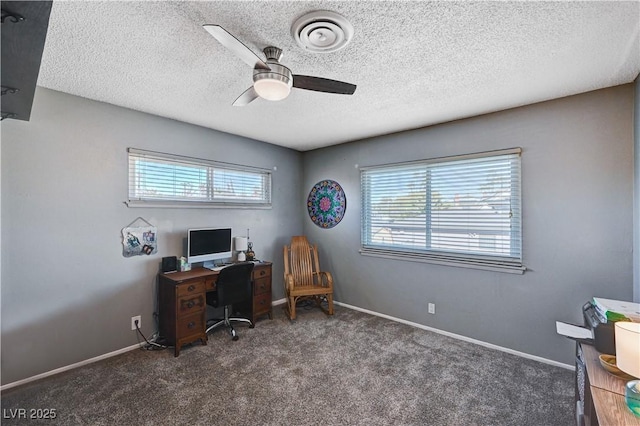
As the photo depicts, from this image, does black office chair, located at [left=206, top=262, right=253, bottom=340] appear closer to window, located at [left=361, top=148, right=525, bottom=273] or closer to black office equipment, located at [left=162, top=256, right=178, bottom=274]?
black office equipment, located at [left=162, top=256, right=178, bottom=274]

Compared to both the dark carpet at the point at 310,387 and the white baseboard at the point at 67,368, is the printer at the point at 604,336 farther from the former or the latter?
the white baseboard at the point at 67,368

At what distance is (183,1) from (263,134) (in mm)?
2354

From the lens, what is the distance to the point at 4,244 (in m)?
2.20

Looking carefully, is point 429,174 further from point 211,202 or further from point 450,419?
point 211,202

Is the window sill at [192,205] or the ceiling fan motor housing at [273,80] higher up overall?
the ceiling fan motor housing at [273,80]

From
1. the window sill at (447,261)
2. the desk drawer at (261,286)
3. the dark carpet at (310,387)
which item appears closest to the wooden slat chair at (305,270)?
the desk drawer at (261,286)

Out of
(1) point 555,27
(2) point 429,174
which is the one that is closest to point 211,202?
(2) point 429,174

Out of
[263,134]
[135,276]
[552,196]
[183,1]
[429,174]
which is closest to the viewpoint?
[183,1]

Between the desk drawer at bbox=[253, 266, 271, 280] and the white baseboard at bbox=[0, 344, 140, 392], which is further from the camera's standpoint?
the desk drawer at bbox=[253, 266, 271, 280]

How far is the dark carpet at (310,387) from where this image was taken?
1930 millimetres

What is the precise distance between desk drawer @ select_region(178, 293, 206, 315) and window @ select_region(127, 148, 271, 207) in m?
1.07

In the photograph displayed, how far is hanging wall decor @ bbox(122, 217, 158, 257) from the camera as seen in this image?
9.31 ft

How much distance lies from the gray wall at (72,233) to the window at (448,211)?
252 cm

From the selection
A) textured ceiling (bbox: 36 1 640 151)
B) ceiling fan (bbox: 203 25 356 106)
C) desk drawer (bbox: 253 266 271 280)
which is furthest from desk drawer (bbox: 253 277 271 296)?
ceiling fan (bbox: 203 25 356 106)
